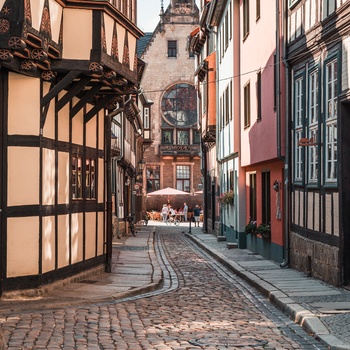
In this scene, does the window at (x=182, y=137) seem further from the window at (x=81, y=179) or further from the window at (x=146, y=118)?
the window at (x=81, y=179)

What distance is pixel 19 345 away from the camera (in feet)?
30.6

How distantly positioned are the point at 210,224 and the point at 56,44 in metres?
28.0

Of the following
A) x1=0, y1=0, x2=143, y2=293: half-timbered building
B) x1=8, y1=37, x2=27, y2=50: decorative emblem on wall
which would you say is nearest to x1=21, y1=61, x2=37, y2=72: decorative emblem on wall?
x1=0, y1=0, x2=143, y2=293: half-timbered building

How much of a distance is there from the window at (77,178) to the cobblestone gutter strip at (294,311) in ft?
12.7

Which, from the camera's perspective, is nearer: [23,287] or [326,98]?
[23,287]

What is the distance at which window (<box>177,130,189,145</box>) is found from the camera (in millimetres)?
71750

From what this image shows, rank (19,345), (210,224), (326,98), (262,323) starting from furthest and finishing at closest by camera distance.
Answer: (210,224) < (326,98) < (262,323) < (19,345)

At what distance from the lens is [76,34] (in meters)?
14.6

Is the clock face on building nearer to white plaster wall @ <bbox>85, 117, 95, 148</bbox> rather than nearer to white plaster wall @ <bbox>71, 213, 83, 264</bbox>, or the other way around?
white plaster wall @ <bbox>85, 117, 95, 148</bbox>

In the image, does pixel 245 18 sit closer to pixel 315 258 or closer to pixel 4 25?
pixel 315 258

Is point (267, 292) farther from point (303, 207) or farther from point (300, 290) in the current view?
point (303, 207)

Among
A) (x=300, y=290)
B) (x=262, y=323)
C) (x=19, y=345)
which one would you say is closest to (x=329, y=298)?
(x=300, y=290)

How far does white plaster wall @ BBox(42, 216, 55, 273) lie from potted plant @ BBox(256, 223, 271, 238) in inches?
347

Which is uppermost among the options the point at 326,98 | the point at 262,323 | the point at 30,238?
the point at 326,98
